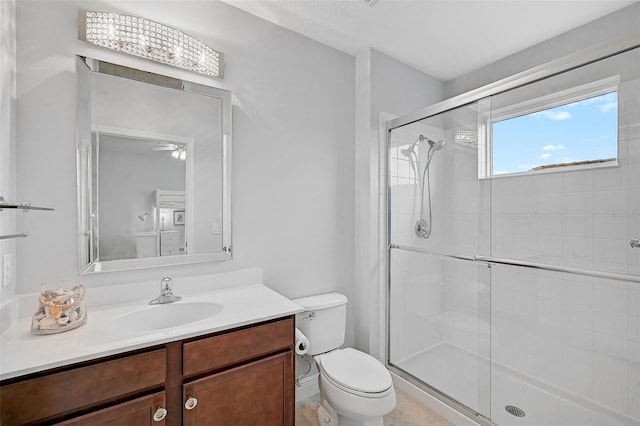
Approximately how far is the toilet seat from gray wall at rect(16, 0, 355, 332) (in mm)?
470

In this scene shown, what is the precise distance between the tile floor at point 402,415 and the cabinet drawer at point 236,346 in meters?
0.77

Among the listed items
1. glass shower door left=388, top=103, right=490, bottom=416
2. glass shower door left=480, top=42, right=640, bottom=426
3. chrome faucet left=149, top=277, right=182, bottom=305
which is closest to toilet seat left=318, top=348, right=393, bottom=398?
glass shower door left=388, top=103, right=490, bottom=416

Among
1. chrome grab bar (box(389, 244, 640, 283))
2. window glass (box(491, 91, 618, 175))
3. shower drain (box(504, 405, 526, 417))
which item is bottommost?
shower drain (box(504, 405, 526, 417))

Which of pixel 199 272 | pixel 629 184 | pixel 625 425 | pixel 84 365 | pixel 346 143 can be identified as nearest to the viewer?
pixel 84 365

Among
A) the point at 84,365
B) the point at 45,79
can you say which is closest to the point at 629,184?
the point at 84,365

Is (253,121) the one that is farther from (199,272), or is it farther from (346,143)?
(199,272)

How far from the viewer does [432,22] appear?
1.94 m

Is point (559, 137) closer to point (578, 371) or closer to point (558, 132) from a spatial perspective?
point (558, 132)

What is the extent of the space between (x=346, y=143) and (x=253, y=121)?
735 millimetres

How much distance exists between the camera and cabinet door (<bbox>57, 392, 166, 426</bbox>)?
3.23ft

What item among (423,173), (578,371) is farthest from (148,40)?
(578,371)

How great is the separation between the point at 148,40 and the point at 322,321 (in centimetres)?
177

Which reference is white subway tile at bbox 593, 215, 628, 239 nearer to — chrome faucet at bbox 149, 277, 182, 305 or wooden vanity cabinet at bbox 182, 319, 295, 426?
wooden vanity cabinet at bbox 182, 319, 295, 426

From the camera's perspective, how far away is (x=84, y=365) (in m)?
0.98
